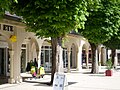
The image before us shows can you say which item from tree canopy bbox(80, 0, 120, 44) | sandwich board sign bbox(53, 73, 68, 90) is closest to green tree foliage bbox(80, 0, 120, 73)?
tree canopy bbox(80, 0, 120, 44)

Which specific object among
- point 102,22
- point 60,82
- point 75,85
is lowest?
point 75,85

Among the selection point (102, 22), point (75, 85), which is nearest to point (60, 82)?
point (75, 85)

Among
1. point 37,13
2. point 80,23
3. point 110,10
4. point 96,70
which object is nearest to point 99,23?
point 110,10

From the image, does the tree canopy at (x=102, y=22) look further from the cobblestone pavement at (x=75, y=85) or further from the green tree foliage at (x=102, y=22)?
the cobblestone pavement at (x=75, y=85)

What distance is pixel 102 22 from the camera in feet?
76.9

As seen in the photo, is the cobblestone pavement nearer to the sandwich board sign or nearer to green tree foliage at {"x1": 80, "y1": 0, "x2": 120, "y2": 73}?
green tree foliage at {"x1": 80, "y1": 0, "x2": 120, "y2": 73}

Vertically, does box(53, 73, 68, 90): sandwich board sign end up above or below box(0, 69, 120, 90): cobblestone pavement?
above

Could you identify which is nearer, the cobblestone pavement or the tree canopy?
the cobblestone pavement

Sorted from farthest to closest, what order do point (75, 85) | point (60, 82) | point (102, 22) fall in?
point (102, 22), point (75, 85), point (60, 82)

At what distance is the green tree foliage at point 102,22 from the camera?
22734 millimetres

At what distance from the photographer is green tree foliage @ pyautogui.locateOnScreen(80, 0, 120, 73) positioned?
74.6 feet

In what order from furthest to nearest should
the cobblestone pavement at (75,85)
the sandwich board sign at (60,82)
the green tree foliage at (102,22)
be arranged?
the green tree foliage at (102,22)
the cobblestone pavement at (75,85)
the sandwich board sign at (60,82)

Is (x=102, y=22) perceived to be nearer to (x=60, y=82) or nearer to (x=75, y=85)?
(x=75, y=85)

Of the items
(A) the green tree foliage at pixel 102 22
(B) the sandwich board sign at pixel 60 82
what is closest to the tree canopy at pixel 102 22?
(A) the green tree foliage at pixel 102 22
